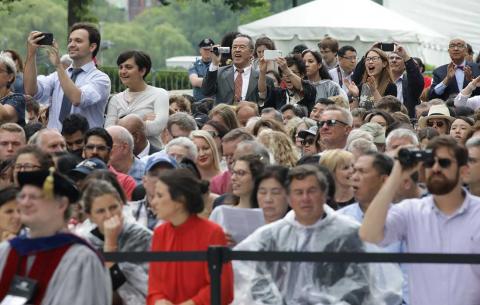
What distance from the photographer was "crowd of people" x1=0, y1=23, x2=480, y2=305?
27.8 ft

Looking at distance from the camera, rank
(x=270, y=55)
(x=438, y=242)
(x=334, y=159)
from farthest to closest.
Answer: (x=270, y=55), (x=334, y=159), (x=438, y=242)

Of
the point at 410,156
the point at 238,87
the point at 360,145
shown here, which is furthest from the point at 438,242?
the point at 238,87

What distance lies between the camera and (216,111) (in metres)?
15.0

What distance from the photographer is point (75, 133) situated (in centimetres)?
1363

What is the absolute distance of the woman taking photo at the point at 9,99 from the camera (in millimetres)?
14938

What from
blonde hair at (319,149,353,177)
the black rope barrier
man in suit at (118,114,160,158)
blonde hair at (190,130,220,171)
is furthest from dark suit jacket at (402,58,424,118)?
the black rope barrier

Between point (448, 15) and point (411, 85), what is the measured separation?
18215mm

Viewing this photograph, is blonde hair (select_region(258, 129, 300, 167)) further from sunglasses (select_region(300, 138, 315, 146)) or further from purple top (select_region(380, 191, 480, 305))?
purple top (select_region(380, 191, 480, 305))

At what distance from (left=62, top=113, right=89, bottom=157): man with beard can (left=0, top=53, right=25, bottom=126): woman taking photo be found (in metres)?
1.47

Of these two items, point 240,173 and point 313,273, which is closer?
point 313,273

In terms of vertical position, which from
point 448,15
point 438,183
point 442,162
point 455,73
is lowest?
point 448,15

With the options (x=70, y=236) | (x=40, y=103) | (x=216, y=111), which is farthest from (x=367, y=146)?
(x=40, y=103)

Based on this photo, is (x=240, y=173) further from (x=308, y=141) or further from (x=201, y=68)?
(x=201, y=68)

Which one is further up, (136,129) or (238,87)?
(136,129)
